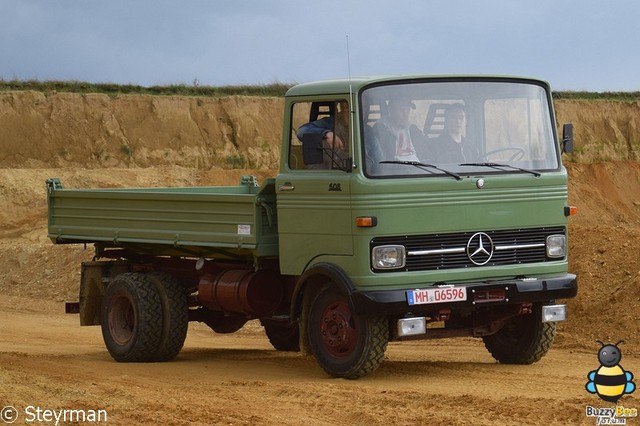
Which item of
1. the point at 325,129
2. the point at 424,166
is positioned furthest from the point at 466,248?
the point at 325,129

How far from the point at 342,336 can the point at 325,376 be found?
707 millimetres

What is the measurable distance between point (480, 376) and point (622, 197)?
134 feet

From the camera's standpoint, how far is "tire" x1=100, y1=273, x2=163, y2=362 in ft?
47.1

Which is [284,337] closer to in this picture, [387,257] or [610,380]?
[387,257]

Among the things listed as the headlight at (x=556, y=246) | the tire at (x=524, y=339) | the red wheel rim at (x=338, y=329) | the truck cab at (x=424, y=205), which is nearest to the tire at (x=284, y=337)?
the tire at (x=524, y=339)

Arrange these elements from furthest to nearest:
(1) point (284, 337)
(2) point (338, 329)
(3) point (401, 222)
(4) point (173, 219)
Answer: (1) point (284, 337), (4) point (173, 219), (2) point (338, 329), (3) point (401, 222)

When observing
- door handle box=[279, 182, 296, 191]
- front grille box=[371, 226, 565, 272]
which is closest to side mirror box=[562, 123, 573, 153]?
front grille box=[371, 226, 565, 272]

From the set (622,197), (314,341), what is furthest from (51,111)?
(314,341)

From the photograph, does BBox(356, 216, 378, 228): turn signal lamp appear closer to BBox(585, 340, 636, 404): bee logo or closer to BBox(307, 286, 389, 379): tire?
BBox(307, 286, 389, 379): tire

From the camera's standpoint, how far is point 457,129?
1232 cm

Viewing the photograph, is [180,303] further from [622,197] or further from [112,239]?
[622,197]

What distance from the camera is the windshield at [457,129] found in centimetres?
1190

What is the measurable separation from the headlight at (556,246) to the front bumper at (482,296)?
24 centimetres

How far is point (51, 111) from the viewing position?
4259 cm
